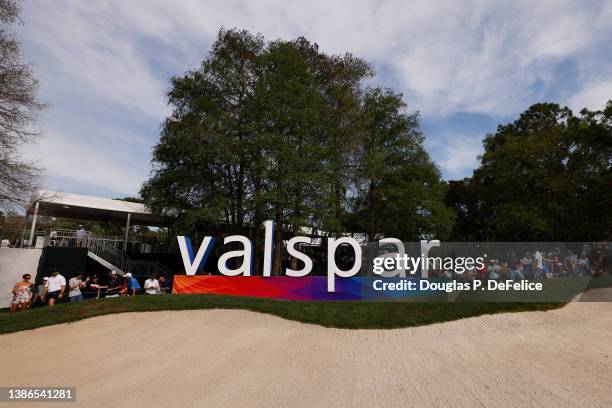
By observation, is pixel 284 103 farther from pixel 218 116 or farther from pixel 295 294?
pixel 295 294

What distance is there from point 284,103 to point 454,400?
2283 cm

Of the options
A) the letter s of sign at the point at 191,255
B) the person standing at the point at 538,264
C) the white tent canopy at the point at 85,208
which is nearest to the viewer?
the person standing at the point at 538,264

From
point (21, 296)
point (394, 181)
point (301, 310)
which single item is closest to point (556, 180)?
point (394, 181)

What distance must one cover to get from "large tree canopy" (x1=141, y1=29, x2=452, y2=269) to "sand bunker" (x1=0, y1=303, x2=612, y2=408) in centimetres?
1296

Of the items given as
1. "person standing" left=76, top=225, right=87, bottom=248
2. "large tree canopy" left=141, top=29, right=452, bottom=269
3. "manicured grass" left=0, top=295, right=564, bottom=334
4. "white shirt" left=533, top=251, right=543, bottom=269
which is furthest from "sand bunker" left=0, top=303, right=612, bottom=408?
"large tree canopy" left=141, top=29, right=452, bottom=269

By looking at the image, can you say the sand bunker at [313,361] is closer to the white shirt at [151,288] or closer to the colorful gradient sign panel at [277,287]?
the white shirt at [151,288]

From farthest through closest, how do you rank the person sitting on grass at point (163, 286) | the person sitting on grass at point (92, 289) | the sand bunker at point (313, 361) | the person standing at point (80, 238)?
the person standing at point (80, 238) → the person sitting on grass at point (163, 286) → the person sitting on grass at point (92, 289) → the sand bunker at point (313, 361)

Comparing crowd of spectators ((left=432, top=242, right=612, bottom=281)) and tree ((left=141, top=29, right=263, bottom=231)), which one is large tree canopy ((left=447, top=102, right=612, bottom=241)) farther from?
tree ((left=141, top=29, right=263, bottom=231))

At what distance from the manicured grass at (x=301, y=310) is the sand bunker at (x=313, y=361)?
20.2 inches

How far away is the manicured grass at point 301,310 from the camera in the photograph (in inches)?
565

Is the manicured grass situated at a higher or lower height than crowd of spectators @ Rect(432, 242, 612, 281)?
lower

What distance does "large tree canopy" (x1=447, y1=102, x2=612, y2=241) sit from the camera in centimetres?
2505

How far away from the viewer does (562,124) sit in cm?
3831

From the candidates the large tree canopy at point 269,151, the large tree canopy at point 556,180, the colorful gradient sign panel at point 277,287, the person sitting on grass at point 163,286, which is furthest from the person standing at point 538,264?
the person sitting on grass at point 163,286
